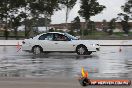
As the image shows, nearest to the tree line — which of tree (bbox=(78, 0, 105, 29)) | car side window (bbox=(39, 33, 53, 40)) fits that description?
tree (bbox=(78, 0, 105, 29))

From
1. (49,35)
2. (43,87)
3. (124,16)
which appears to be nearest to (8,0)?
(124,16)

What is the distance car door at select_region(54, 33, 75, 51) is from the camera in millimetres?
25709

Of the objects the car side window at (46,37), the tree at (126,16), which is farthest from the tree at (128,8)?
the car side window at (46,37)

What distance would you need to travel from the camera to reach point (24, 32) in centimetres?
5434

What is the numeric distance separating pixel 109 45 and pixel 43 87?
1248 inches

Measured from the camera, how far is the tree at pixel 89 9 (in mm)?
59219

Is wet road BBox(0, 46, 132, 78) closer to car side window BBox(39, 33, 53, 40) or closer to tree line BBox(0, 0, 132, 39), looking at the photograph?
car side window BBox(39, 33, 53, 40)

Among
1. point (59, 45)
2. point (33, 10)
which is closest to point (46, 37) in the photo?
point (59, 45)

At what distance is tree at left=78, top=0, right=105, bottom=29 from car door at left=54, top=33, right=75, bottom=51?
33040 mm

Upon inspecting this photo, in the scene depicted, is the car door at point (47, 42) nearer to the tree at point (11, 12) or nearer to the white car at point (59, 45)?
the white car at point (59, 45)

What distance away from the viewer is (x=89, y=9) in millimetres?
59375

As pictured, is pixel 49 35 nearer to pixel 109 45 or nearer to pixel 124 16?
pixel 109 45

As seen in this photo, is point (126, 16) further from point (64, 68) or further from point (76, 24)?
point (64, 68)

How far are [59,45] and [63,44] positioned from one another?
268mm
